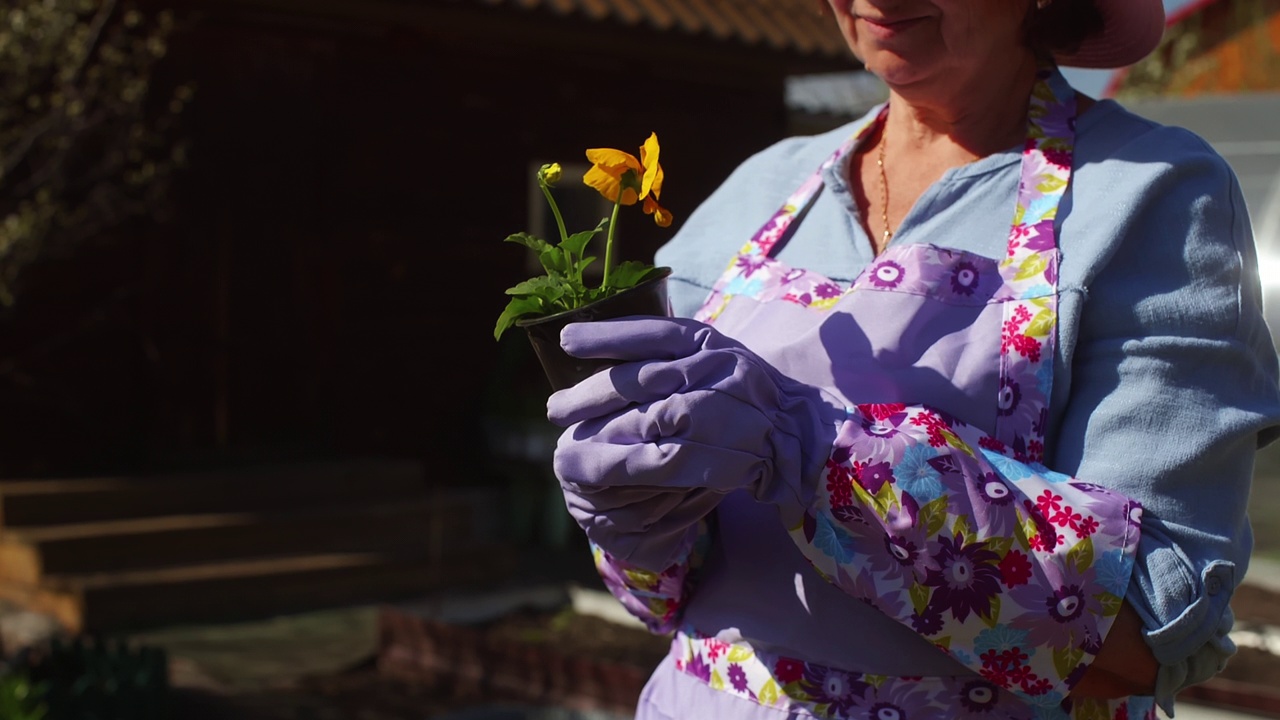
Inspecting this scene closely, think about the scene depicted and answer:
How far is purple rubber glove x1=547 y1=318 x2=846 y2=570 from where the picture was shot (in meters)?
1.38

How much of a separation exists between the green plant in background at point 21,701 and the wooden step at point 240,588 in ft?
7.04

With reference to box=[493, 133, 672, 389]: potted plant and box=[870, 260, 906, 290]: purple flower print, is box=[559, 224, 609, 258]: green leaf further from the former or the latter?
box=[870, 260, 906, 290]: purple flower print

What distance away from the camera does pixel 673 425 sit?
1381 mm

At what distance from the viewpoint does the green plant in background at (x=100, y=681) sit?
174 inches

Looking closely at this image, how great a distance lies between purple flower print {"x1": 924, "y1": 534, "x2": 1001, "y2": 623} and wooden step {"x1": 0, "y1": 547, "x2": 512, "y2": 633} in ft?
18.6

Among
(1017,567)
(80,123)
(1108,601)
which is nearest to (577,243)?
(1017,567)

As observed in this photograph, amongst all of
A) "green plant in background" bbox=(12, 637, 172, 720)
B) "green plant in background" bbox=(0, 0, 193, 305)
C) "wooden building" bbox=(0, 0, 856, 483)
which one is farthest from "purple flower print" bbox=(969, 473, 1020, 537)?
"wooden building" bbox=(0, 0, 856, 483)

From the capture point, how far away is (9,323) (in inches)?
289

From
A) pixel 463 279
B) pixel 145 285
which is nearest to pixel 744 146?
pixel 463 279

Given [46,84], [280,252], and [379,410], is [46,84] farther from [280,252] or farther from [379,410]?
[379,410]

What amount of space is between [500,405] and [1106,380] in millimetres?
7767

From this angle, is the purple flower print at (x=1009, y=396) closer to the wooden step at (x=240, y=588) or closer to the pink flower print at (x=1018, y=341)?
the pink flower print at (x=1018, y=341)

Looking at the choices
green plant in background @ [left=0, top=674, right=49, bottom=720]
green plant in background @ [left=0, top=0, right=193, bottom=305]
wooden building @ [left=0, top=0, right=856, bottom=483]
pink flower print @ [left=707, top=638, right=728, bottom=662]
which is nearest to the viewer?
pink flower print @ [left=707, top=638, right=728, bottom=662]

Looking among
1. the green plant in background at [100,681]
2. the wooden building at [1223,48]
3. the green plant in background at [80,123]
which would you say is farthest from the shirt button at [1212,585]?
the wooden building at [1223,48]
